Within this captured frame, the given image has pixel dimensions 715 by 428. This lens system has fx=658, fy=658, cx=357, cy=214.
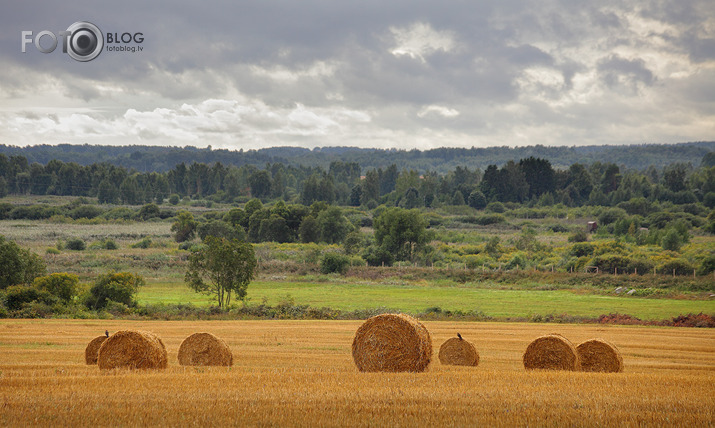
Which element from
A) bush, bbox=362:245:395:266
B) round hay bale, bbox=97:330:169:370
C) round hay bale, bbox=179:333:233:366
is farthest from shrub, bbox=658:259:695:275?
round hay bale, bbox=97:330:169:370

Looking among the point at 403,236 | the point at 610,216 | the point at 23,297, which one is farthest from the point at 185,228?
the point at 610,216

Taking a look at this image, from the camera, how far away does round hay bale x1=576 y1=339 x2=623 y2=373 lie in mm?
20422

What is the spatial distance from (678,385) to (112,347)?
1492 centimetres

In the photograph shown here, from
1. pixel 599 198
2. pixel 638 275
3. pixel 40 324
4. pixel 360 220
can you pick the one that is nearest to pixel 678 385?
pixel 40 324

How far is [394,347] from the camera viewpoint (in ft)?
59.7

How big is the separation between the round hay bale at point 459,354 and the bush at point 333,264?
58.9m

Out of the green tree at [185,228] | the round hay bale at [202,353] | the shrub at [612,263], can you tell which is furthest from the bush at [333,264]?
the round hay bale at [202,353]

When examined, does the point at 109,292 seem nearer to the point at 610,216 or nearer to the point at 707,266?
the point at 707,266

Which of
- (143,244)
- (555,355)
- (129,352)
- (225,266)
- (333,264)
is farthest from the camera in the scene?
(143,244)

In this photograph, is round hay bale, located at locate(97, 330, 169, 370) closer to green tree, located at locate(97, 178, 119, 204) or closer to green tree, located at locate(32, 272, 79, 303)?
green tree, located at locate(32, 272, 79, 303)

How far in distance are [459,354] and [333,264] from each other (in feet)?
197

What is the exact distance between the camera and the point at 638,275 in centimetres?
6631

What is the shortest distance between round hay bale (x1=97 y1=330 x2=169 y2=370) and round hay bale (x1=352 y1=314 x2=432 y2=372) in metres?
5.81

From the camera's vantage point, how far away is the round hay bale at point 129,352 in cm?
1836
